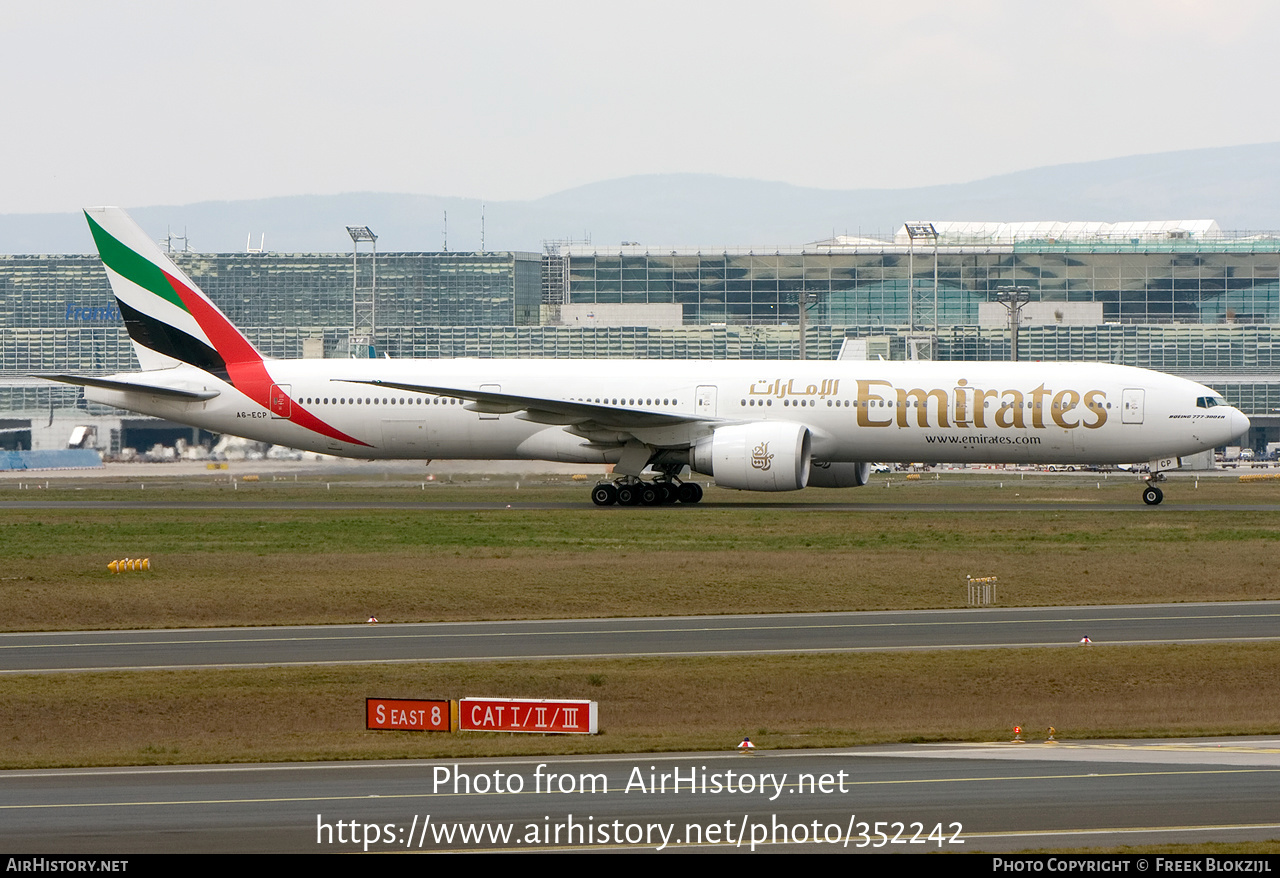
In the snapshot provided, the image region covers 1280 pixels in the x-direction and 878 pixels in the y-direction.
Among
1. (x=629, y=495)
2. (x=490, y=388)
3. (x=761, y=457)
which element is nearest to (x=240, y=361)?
(x=490, y=388)

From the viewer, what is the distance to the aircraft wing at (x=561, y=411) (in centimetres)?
4559

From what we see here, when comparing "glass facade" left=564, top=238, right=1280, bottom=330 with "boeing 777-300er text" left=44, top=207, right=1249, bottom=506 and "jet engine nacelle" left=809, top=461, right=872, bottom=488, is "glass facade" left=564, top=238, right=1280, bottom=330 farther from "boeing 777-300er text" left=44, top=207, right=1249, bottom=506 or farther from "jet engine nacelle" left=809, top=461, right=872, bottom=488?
"boeing 777-300er text" left=44, top=207, right=1249, bottom=506

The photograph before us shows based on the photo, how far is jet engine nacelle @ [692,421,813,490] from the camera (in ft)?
147

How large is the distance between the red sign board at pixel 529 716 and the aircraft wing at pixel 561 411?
26.5 metres

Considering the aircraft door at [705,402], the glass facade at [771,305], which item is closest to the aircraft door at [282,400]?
the aircraft door at [705,402]

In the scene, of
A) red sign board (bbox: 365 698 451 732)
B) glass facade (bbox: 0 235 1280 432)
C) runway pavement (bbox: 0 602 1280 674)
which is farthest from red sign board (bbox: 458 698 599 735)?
glass facade (bbox: 0 235 1280 432)

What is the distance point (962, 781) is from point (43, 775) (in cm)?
983

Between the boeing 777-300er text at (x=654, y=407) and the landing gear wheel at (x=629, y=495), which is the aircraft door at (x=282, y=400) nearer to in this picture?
the boeing 777-300er text at (x=654, y=407)

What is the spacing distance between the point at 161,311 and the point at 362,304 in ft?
388

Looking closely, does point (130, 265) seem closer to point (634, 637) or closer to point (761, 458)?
point (761, 458)

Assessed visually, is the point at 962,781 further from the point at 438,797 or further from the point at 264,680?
the point at 264,680

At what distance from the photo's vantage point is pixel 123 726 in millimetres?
19500

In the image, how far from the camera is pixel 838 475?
51.2 m

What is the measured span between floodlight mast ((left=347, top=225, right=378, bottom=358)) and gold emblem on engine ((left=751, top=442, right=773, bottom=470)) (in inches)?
2670
